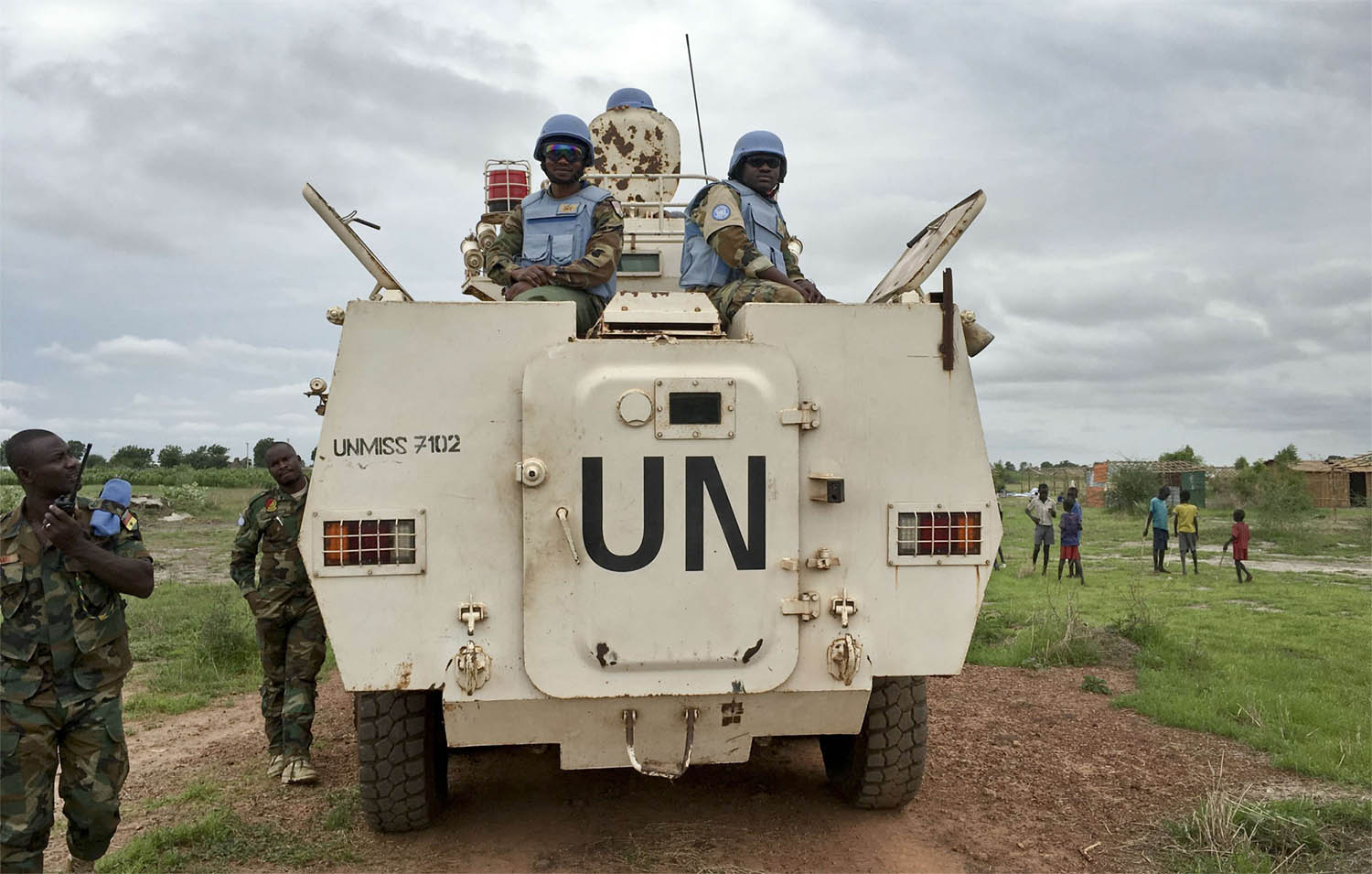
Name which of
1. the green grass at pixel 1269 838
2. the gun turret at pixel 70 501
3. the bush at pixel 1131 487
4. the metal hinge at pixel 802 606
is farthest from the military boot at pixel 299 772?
the bush at pixel 1131 487

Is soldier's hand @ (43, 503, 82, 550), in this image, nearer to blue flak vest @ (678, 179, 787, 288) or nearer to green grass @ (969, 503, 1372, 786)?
blue flak vest @ (678, 179, 787, 288)

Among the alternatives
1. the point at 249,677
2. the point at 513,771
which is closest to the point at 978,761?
the point at 513,771

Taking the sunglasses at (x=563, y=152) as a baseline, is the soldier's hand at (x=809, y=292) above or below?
below

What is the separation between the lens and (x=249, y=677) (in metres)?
7.33

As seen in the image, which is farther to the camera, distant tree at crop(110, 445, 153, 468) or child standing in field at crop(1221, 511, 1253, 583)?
distant tree at crop(110, 445, 153, 468)

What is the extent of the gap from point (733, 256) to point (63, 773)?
3152mm

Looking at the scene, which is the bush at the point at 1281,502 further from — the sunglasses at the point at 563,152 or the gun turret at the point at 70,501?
the gun turret at the point at 70,501

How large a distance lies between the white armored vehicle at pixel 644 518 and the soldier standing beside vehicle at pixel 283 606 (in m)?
1.87

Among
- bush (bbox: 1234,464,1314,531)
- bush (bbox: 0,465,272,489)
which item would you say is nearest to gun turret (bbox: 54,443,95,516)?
bush (bbox: 1234,464,1314,531)

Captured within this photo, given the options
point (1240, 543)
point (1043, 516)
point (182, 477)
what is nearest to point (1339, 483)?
point (1240, 543)

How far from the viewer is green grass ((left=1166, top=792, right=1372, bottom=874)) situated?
3670 millimetres

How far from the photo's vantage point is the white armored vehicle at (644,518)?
334 centimetres

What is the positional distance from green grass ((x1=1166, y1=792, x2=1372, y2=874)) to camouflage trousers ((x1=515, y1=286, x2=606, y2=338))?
312cm

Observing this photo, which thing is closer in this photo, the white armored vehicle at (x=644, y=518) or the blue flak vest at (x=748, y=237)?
the white armored vehicle at (x=644, y=518)
